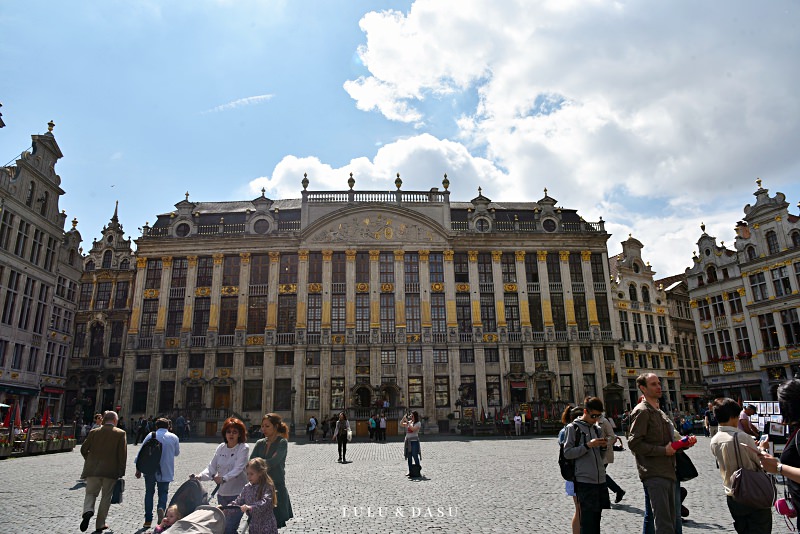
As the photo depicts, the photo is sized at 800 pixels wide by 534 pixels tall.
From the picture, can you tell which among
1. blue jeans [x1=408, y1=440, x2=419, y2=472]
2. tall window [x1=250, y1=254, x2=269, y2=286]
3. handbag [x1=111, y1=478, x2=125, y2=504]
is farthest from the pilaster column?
handbag [x1=111, y1=478, x2=125, y2=504]

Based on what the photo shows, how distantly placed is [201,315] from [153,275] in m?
5.61

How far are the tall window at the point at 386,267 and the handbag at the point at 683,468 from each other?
37.5 metres

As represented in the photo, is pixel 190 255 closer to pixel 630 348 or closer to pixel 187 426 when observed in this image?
pixel 187 426

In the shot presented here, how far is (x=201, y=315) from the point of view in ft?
144

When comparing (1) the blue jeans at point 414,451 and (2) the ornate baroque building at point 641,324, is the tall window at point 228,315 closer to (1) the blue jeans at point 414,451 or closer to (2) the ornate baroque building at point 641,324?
(1) the blue jeans at point 414,451

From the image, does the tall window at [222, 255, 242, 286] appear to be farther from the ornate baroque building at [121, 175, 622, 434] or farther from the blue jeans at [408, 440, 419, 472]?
the blue jeans at [408, 440, 419, 472]

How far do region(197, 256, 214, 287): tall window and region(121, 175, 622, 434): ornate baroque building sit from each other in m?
0.12

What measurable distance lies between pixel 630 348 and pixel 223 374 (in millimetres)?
34505

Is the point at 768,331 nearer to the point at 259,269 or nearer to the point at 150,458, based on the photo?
the point at 259,269

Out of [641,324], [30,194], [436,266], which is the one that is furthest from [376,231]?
[641,324]

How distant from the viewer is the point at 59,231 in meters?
37.8

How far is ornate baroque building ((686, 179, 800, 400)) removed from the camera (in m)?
37.2

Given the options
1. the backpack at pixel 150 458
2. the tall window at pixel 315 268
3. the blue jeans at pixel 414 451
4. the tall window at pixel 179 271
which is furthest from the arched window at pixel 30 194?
the backpack at pixel 150 458

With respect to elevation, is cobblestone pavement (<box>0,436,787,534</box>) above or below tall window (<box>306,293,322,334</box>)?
below
